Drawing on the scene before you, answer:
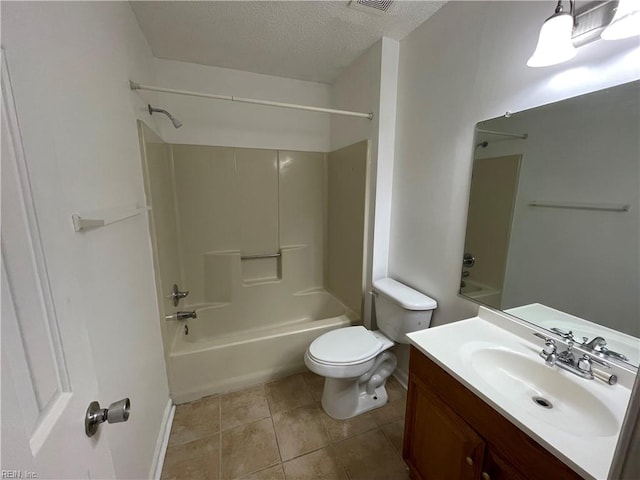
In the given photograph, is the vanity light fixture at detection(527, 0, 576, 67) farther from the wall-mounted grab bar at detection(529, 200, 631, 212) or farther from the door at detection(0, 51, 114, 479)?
the door at detection(0, 51, 114, 479)

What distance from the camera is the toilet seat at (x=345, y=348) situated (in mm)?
1496

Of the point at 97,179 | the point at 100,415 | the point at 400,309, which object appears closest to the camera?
the point at 100,415

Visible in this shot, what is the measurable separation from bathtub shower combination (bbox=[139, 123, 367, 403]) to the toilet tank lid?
281 millimetres

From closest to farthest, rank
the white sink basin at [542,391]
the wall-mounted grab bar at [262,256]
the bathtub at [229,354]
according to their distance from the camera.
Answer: the white sink basin at [542,391] < the bathtub at [229,354] < the wall-mounted grab bar at [262,256]

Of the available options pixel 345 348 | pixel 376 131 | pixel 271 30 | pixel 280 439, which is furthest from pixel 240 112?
pixel 280 439

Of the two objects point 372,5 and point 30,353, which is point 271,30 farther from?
point 30,353

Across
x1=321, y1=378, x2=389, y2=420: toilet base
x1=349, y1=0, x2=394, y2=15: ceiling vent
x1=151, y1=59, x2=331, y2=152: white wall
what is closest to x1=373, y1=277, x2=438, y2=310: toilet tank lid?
x1=321, y1=378, x2=389, y2=420: toilet base

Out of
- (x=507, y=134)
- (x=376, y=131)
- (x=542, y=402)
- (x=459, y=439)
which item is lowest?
(x=459, y=439)

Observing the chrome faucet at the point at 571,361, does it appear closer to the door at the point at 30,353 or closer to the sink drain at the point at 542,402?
the sink drain at the point at 542,402

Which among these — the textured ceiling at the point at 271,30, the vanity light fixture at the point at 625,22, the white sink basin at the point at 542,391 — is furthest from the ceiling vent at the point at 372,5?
the white sink basin at the point at 542,391

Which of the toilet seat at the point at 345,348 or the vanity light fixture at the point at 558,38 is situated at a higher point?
the vanity light fixture at the point at 558,38

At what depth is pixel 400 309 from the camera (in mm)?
1630

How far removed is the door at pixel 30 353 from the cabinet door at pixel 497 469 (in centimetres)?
109

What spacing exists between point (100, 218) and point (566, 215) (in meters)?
1.68
